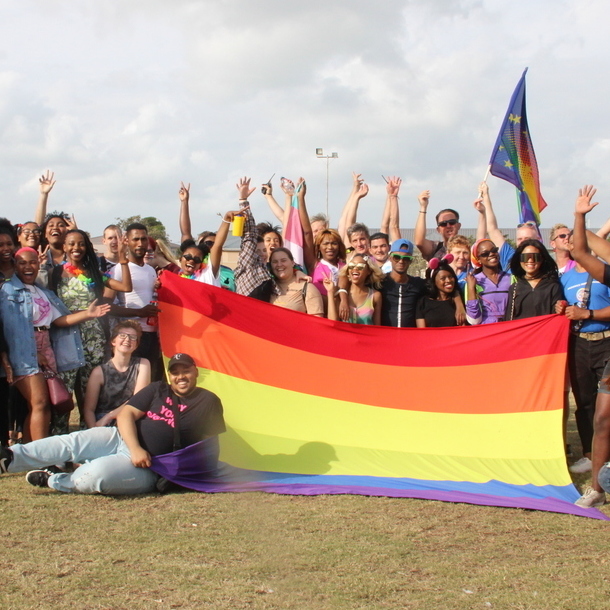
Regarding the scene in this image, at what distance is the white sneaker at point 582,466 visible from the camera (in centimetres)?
647

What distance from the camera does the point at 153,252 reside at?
8.34 meters

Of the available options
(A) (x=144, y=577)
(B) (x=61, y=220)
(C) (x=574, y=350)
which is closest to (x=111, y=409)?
(B) (x=61, y=220)

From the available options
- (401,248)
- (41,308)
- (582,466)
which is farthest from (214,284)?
(582,466)

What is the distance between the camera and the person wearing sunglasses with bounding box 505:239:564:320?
21.1ft

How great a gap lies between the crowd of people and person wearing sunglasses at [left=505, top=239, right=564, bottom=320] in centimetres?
1

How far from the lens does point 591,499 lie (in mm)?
5336

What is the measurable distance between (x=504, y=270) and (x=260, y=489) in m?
3.26

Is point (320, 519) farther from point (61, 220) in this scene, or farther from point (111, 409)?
point (61, 220)

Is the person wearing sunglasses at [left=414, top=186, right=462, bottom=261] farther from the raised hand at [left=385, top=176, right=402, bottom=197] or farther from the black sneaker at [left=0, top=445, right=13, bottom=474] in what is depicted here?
the black sneaker at [left=0, top=445, right=13, bottom=474]

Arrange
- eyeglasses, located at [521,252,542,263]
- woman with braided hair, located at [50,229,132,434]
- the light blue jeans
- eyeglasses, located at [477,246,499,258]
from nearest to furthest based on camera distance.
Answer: the light blue jeans → eyeglasses, located at [521,252,542,263] → woman with braided hair, located at [50,229,132,434] → eyeglasses, located at [477,246,499,258]

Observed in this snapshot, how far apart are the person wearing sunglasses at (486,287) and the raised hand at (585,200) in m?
1.45

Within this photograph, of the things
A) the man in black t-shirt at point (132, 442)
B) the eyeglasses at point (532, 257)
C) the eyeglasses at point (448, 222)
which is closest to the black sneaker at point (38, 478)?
the man in black t-shirt at point (132, 442)

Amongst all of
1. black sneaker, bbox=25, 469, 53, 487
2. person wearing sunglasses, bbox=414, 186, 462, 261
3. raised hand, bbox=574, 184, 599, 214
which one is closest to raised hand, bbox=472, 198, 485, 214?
person wearing sunglasses, bbox=414, 186, 462, 261

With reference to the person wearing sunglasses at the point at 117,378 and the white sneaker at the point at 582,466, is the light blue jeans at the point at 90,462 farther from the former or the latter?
the white sneaker at the point at 582,466
